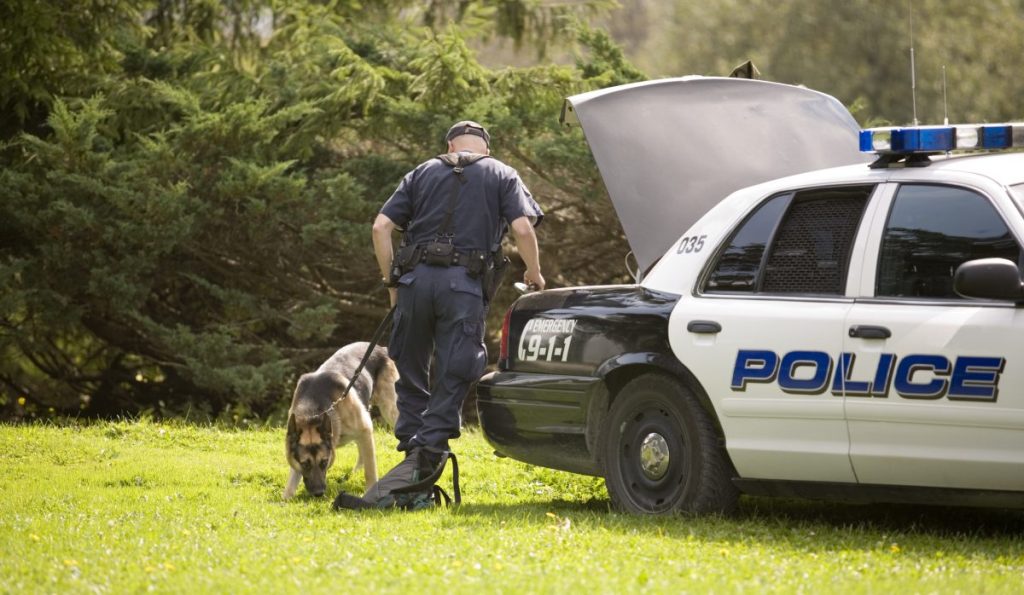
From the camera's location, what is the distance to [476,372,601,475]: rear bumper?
6660 mm

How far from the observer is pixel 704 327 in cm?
610

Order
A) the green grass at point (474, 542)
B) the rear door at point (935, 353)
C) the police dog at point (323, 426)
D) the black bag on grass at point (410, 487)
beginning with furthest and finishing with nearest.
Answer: the police dog at point (323, 426)
the black bag on grass at point (410, 487)
the rear door at point (935, 353)
the green grass at point (474, 542)

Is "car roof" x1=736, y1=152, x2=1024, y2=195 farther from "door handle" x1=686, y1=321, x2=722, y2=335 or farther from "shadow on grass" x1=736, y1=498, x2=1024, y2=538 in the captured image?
"shadow on grass" x1=736, y1=498, x2=1024, y2=538

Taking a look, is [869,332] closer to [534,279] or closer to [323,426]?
[534,279]

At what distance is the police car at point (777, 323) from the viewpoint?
5.40 m

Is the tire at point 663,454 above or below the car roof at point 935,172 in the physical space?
below

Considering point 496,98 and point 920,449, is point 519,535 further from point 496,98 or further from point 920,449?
point 496,98

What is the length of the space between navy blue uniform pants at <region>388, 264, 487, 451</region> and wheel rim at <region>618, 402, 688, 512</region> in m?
0.96

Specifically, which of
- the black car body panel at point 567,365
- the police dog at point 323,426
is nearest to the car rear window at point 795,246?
the black car body panel at point 567,365

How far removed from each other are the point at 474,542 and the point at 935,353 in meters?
1.98

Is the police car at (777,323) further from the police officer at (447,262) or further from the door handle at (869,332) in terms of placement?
the police officer at (447,262)

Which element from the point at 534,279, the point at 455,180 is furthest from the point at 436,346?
the point at 455,180

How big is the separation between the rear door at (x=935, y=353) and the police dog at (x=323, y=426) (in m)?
3.23

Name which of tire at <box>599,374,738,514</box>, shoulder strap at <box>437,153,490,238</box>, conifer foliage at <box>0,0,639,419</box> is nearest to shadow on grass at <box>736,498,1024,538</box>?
tire at <box>599,374,738,514</box>
